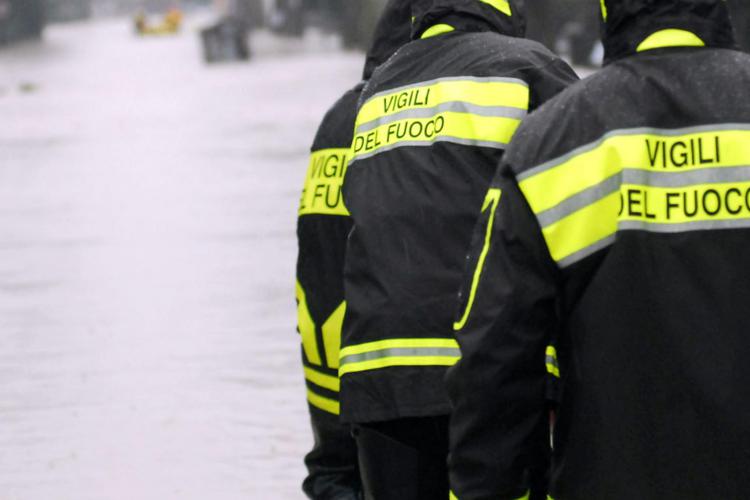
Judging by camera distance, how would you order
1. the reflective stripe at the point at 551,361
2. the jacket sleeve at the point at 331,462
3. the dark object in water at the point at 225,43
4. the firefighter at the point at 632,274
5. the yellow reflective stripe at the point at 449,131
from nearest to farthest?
the firefighter at the point at 632,274, the reflective stripe at the point at 551,361, the yellow reflective stripe at the point at 449,131, the jacket sleeve at the point at 331,462, the dark object in water at the point at 225,43

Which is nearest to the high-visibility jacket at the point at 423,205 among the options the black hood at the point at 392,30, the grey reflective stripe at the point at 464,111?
the grey reflective stripe at the point at 464,111

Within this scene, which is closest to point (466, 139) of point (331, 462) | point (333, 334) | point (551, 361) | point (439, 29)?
point (439, 29)

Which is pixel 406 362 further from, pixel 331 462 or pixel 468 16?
pixel 331 462

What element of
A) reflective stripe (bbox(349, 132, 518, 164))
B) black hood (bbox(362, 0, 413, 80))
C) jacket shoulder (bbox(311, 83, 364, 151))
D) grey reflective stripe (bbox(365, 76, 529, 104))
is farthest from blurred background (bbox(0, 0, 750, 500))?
reflective stripe (bbox(349, 132, 518, 164))

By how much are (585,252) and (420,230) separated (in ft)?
3.19

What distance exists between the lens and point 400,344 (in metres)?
3.99

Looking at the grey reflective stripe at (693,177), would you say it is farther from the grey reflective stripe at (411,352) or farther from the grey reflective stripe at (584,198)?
the grey reflective stripe at (411,352)

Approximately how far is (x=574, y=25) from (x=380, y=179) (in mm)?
29020

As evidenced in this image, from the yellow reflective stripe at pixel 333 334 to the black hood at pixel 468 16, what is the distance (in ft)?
2.91

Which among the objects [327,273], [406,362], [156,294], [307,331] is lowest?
[156,294]

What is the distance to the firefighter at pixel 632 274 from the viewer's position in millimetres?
3008

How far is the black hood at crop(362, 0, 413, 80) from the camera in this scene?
467 cm

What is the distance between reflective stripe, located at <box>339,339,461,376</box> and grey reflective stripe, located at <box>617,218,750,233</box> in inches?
38.5

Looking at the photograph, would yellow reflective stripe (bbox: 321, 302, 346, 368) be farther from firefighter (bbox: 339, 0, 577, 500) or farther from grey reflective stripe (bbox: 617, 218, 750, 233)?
grey reflective stripe (bbox: 617, 218, 750, 233)
